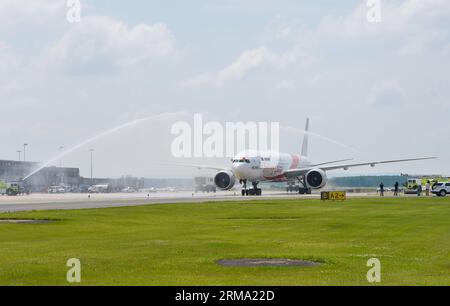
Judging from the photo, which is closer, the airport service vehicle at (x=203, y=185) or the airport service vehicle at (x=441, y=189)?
the airport service vehicle at (x=441, y=189)

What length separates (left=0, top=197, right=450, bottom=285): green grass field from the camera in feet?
70.2

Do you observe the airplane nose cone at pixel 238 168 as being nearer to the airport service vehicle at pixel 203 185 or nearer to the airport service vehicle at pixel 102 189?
the airport service vehicle at pixel 203 185

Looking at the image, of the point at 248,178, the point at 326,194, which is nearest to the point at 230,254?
the point at 326,194

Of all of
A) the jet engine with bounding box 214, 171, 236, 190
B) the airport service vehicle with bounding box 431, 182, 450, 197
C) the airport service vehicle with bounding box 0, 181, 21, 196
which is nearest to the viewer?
the airport service vehicle with bounding box 431, 182, 450, 197

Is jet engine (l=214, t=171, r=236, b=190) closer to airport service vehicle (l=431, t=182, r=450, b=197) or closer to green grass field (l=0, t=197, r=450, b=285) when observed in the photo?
airport service vehicle (l=431, t=182, r=450, b=197)

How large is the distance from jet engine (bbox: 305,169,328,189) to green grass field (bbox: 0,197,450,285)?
211 ft

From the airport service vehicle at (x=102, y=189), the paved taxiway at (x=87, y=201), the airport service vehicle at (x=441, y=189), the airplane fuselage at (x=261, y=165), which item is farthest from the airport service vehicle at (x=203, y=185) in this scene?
the airport service vehicle at (x=441, y=189)

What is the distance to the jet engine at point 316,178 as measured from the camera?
371 ft

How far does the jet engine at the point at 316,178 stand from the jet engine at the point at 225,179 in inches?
452

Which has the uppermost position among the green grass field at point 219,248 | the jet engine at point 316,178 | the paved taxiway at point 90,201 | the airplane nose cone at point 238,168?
the airplane nose cone at point 238,168

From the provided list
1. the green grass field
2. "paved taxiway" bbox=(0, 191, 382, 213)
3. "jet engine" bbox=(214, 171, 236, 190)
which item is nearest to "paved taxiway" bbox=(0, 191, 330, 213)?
"paved taxiway" bbox=(0, 191, 382, 213)
